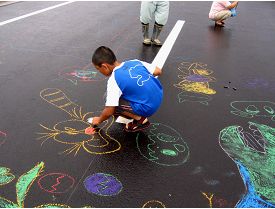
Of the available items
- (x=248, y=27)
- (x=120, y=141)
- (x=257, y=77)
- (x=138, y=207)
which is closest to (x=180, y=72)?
(x=257, y=77)

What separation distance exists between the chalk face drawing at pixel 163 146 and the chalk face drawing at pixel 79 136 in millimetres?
268

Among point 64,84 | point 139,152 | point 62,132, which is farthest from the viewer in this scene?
point 64,84

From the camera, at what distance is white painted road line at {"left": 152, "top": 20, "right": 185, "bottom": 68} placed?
555 centimetres

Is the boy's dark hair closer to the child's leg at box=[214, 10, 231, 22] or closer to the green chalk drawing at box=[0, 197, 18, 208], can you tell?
the green chalk drawing at box=[0, 197, 18, 208]

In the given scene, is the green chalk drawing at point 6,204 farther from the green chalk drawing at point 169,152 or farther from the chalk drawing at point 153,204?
the green chalk drawing at point 169,152

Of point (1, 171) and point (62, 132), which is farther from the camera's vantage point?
point (62, 132)

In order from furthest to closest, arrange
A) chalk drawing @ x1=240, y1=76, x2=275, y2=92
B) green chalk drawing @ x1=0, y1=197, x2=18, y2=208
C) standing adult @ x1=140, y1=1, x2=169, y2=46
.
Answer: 1. standing adult @ x1=140, y1=1, x2=169, y2=46
2. chalk drawing @ x1=240, y1=76, x2=275, y2=92
3. green chalk drawing @ x1=0, y1=197, x2=18, y2=208

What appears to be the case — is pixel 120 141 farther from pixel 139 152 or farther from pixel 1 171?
pixel 1 171

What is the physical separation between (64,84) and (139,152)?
1763 mm

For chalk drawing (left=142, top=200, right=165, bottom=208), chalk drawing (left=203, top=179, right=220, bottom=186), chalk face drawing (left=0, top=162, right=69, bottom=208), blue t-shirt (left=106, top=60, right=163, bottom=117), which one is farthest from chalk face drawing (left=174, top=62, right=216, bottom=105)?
chalk face drawing (left=0, top=162, right=69, bottom=208)

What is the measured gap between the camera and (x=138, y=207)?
2.42 meters

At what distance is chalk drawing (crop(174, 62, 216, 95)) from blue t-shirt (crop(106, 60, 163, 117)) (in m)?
1.35

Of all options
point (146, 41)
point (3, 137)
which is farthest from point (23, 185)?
point (146, 41)

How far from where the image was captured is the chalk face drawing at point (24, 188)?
2.35 metres
